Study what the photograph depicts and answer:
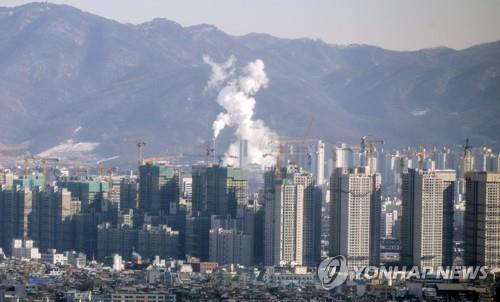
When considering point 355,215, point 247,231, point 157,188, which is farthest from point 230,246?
point 157,188

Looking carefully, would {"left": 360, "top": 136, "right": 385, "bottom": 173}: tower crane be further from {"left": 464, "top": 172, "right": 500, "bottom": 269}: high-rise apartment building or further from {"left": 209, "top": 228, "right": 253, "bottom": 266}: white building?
{"left": 464, "top": 172, "right": 500, "bottom": 269}: high-rise apartment building

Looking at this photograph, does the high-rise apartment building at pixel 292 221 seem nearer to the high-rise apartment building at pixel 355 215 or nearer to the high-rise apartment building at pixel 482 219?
the high-rise apartment building at pixel 355 215

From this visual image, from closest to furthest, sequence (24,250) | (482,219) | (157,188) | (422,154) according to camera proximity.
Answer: (482,219) < (24,250) < (157,188) < (422,154)

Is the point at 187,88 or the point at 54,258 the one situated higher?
the point at 187,88

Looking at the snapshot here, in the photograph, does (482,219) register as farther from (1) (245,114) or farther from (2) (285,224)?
(1) (245,114)

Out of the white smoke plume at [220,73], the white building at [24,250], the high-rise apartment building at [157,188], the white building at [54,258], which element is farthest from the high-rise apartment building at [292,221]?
the white smoke plume at [220,73]

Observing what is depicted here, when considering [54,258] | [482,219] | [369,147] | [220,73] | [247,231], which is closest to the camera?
[482,219]
